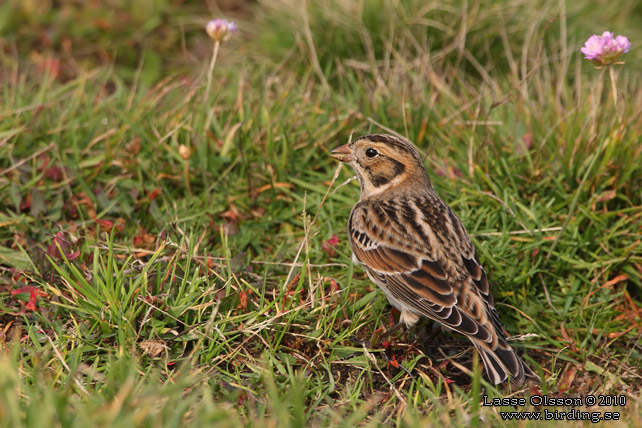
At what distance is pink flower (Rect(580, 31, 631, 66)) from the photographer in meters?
4.68

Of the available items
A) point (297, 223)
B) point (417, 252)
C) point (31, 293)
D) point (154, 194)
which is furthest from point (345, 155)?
point (31, 293)

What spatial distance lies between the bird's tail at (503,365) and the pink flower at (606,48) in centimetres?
185

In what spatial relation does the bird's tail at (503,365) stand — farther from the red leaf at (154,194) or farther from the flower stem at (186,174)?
the red leaf at (154,194)

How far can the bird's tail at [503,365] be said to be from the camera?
4301 millimetres

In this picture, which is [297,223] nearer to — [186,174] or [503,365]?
[186,174]

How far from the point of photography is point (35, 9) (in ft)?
27.8

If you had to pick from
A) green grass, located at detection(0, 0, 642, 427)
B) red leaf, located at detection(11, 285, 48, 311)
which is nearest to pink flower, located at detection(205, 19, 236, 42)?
green grass, located at detection(0, 0, 642, 427)

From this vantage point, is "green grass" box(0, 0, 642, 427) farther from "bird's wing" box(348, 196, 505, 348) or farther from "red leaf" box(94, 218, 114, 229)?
"bird's wing" box(348, 196, 505, 348)

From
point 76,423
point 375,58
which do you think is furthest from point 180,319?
point 375,58

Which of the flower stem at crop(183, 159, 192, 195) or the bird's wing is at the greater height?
the bird's wing

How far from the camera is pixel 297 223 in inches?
235

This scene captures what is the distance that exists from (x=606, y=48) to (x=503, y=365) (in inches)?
79.7

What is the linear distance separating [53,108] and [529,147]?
3.93 meters

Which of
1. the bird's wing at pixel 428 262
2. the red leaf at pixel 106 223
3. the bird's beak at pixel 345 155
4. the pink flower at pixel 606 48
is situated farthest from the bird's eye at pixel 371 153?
the red leaf at pixel 106 223
